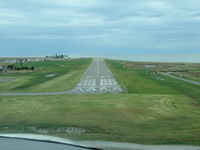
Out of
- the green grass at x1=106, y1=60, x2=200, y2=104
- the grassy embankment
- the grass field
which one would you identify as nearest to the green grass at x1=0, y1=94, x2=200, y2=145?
the grassy embankment

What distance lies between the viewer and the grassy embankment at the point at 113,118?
785 cm

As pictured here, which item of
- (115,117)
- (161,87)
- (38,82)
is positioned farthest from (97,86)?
(115,117)

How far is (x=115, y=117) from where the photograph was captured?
11.2 m

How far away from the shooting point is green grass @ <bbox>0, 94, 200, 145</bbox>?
7863mm

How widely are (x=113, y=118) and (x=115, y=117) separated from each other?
0.20 meters

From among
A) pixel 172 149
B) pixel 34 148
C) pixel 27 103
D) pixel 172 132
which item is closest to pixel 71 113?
pixel 27 103

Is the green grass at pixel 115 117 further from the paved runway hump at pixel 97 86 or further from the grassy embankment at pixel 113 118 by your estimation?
the paved runway hump at pixel 97 86

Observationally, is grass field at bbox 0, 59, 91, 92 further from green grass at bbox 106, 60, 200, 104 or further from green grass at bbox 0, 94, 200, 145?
green grass at bbox 0, 94, 200, 145

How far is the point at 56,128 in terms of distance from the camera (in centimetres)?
909

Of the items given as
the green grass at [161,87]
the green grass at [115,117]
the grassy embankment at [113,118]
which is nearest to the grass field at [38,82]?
the green grass at [161,87]

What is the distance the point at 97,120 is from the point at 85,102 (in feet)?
14.5

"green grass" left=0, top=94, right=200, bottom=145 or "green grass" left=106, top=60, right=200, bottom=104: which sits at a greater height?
"green grass" left=106, top=60, right=200, bottom=104

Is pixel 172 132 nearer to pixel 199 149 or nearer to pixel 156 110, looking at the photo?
pixel 199 149

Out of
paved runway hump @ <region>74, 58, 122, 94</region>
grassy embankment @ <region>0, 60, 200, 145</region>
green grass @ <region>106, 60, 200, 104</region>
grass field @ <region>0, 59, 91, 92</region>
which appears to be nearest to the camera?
grassy embankment @ <region>0, 60, 200, 145</region>
